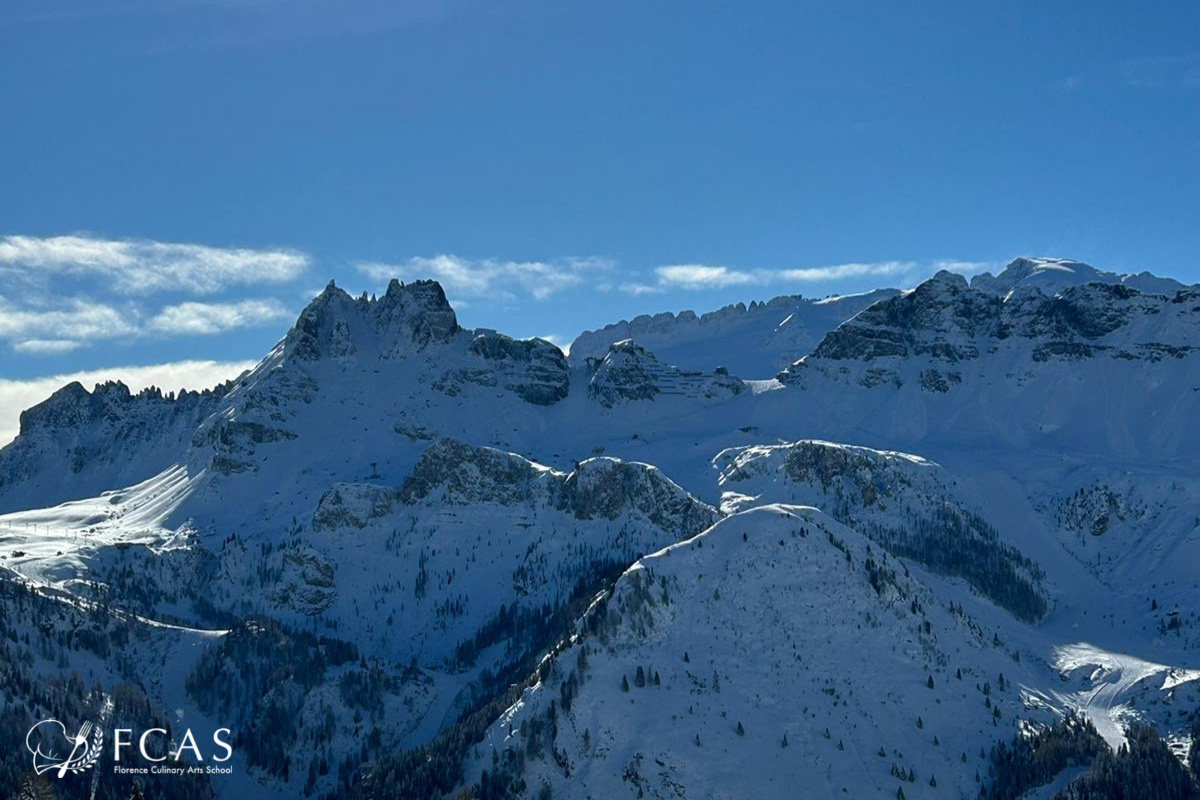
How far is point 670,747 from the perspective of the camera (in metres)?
190

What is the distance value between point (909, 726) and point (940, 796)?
1366 cm

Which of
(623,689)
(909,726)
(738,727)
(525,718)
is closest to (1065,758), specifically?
(909,726)

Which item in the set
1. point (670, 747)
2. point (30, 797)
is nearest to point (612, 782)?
point (670, 747)

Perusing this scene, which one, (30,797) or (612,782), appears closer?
(30,797)

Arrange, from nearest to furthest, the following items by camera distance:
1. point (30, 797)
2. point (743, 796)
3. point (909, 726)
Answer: point (30, 797), point (743, 796), point (909, 726)

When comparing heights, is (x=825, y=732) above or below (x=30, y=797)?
below

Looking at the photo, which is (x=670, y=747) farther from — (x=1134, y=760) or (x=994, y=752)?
(x=1134, y=760)

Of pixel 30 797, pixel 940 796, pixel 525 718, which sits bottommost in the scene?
pixel 940 796

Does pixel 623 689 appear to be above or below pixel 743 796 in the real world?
above

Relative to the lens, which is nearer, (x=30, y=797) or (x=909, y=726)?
(x=30, y=797)

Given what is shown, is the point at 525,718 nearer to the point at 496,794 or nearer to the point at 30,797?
the point at 496,794

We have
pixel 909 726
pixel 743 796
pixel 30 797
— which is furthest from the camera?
pixel 909 726

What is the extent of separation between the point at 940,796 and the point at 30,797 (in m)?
123

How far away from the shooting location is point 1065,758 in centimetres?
19288
